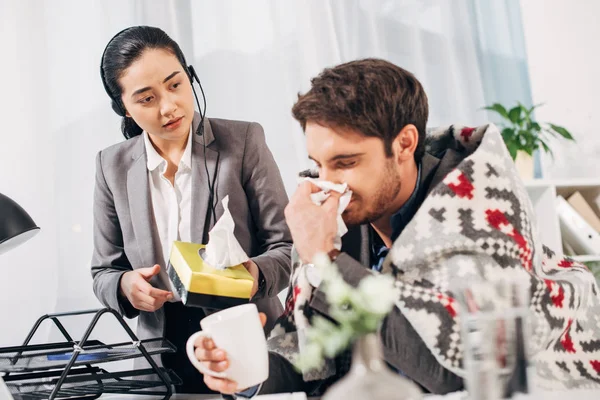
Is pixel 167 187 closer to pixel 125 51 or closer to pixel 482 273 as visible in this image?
pixel 125 51

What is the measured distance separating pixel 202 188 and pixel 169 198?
115 mm

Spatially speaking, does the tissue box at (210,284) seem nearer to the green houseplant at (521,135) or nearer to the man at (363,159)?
the man at (363,159)

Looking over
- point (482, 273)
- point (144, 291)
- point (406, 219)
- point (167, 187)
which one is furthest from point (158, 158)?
point (482, 273)

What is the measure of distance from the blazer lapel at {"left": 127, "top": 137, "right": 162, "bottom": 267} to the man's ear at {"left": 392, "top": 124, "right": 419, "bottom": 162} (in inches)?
27.1

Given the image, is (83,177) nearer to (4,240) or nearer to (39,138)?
(39,138)

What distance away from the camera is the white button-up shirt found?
179 cm

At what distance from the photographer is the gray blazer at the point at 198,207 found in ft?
5.74

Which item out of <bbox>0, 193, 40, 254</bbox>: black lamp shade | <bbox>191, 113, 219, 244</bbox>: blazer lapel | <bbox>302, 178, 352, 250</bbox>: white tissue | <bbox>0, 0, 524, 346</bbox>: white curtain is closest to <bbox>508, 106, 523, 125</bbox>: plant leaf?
<bbox>0, 0, 524, 346</bbox>: white curtain

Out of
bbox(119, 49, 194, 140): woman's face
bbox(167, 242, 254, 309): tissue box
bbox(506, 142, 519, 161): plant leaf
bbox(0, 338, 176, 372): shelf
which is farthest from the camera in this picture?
bbox(506, 142, 519, 161): plant leaf

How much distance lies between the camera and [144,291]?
1.57m

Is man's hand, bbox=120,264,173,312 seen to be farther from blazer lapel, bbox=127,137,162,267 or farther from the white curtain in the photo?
the white curtain

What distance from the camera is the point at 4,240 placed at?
3.55 ft

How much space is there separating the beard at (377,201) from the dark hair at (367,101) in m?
0.05

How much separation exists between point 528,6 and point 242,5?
1249mm
